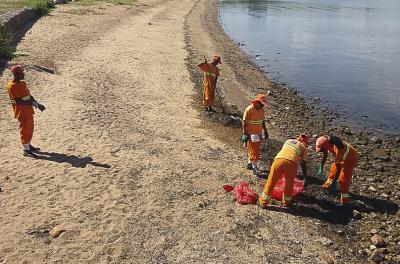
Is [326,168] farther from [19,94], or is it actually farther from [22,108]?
[19,94]

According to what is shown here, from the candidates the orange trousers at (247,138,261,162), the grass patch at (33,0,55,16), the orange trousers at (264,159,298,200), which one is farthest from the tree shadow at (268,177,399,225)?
the grass patch at (33,0,55,16)

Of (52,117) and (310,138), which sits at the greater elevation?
(52,117)

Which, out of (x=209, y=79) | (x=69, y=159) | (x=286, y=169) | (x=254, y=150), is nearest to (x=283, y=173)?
(x=286, y=169)

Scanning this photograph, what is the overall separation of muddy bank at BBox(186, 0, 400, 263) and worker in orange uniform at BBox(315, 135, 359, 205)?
0.47 m

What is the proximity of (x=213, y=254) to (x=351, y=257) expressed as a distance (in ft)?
9.53

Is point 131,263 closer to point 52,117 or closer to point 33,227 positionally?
point 33,227

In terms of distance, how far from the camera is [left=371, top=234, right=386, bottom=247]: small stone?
30.5 ft

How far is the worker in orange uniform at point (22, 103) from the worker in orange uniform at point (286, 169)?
6224 mm

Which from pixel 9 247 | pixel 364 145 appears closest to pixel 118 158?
pixel 9 247

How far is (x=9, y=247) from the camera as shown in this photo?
8172 mm

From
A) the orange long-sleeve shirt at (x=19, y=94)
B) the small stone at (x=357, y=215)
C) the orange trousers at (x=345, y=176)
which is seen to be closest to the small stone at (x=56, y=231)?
the orange long-sleeve shirt at (x=19, y=94)

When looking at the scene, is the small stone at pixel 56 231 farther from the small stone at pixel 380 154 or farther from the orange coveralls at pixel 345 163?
the small stone at pixel 380 154

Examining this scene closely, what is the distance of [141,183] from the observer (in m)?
10.9

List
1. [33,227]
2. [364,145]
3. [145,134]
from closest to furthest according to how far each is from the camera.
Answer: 1. [33,227]
2. [145,134]
3. [364,145]
